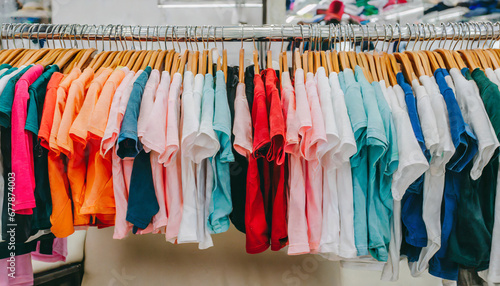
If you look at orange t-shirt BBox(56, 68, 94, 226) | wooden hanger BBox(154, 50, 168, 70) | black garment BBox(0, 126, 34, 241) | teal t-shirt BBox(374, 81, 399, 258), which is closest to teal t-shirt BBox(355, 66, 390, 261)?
teal t-shirt BBox(374, 81, 399, 258)

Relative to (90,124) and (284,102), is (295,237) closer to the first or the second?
(284,102)

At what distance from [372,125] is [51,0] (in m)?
1.87

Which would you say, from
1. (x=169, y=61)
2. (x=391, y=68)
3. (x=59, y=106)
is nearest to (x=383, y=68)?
(x=391, y=68)

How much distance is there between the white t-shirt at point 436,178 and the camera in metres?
0.79

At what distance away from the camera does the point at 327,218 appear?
2.75 feet

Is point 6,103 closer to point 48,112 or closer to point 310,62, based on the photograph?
point 48,112

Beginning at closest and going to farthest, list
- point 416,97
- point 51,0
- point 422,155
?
1. point 422,155
2. point 416,97
3. point 51,0

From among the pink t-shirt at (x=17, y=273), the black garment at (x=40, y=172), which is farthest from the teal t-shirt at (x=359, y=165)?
the pink t-shirt at (x=17, y=273)

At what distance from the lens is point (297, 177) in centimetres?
84

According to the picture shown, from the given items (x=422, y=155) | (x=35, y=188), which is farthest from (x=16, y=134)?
(x=422, y=155)

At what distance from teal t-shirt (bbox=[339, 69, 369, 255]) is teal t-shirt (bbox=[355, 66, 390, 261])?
1cm

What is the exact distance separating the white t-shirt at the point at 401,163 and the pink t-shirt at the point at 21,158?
907 millimetres

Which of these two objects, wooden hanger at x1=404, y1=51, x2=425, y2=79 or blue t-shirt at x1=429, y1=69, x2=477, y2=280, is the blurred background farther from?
blue t-shirt at x1=429, y1=69, x2=477, y2=280

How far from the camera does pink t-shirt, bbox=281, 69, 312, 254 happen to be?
0.79 m
